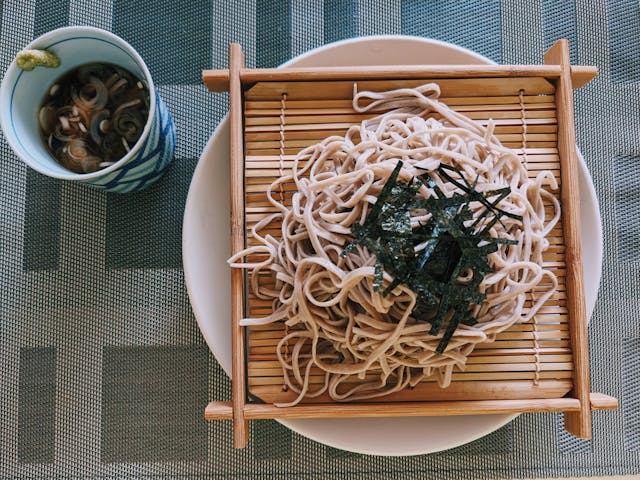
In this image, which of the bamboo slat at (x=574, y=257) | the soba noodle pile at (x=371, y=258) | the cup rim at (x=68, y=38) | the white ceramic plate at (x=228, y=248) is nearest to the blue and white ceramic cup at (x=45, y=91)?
the cup rim at (x=68, y=38)

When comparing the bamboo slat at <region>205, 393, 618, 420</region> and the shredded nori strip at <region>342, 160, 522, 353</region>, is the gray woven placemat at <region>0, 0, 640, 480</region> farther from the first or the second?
the shredded nori strip at <region>342, 160, 522, 353</region>

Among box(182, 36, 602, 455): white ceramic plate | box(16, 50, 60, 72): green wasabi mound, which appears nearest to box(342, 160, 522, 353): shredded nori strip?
box(182, 36, 602, 455): white ceramic plate

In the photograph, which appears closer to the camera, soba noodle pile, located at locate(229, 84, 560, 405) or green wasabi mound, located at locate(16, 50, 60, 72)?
soba noodle pile, located at locate(229, 84, 560, 405)

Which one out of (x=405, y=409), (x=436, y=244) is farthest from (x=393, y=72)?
(x=405, y=409)

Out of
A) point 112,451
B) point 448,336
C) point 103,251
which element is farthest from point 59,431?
point 448,336

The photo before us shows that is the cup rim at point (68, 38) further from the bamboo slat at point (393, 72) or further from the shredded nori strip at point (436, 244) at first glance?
the shredded nori strip at point (436, 244)

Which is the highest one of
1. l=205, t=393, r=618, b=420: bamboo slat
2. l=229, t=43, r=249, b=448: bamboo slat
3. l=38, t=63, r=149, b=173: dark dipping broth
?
l=38, t=63, r=149, b=173: dark dipping broth
